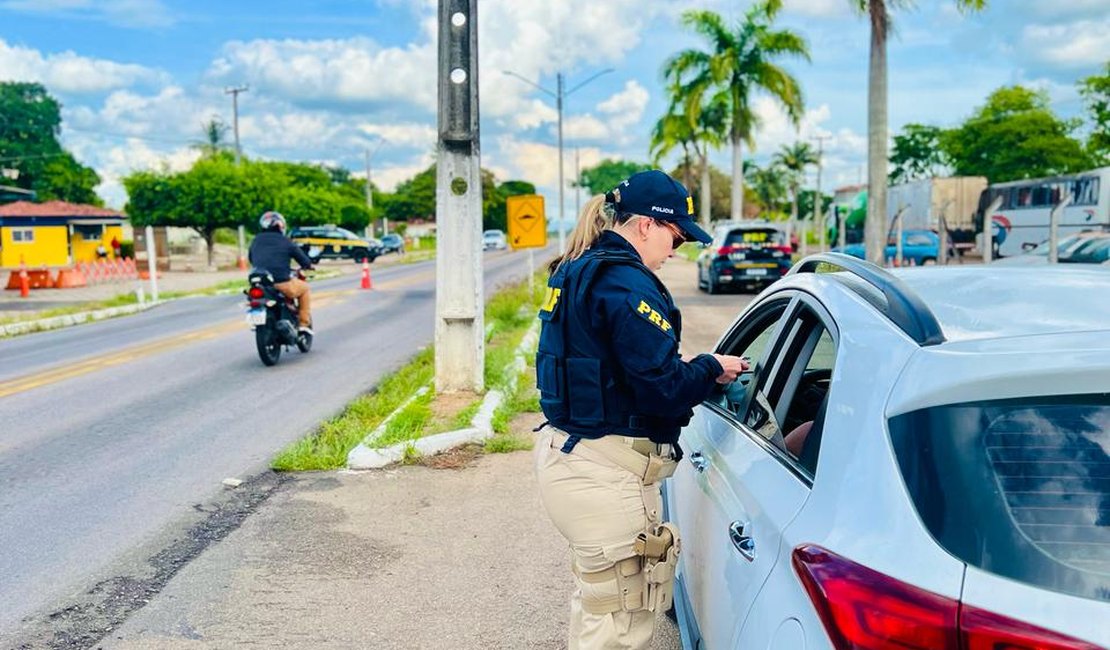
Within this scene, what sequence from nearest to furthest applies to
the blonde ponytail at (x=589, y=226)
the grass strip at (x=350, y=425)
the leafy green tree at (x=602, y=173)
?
the blonde ponytail at (x=589, y=226)
the grass strip at (x=350, y=425)
the leafy green tree at (x=602, y=173)

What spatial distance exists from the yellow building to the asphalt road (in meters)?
34.8

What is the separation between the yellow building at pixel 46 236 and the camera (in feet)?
155

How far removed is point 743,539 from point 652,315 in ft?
2.31

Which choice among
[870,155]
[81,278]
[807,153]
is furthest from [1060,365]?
[807,153]

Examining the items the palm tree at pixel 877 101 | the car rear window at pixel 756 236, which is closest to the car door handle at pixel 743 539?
the palm tree at pixel 877 101

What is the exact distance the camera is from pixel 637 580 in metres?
2.86

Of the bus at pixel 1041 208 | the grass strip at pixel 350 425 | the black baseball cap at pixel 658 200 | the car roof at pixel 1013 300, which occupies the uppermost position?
the bus at pixel 1041 208

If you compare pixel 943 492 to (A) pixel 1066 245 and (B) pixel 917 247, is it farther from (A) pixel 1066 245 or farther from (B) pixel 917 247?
(B) pixel 917 247

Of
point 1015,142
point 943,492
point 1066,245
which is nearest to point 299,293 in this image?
point 943,492

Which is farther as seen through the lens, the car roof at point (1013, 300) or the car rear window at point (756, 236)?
the car rear window at point (756, 236)

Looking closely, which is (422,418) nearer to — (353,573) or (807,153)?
(353,573)

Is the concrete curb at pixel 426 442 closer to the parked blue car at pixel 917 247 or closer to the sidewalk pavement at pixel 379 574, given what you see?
the sidewalk pavement at pixel 379 574

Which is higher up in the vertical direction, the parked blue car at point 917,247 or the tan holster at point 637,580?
the parked blue car at point 917,247

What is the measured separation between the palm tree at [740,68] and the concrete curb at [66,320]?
21177 mm
